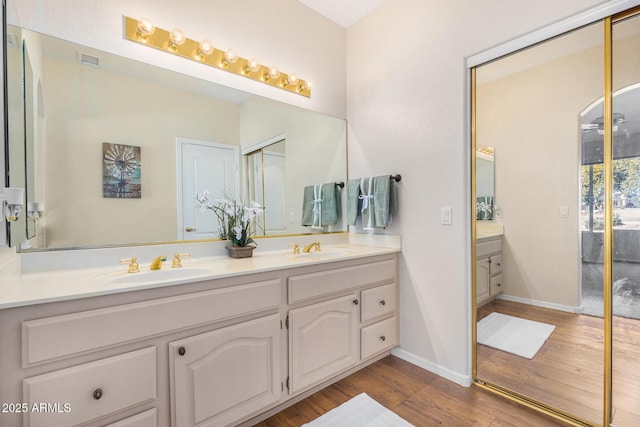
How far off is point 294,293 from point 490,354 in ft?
4.22

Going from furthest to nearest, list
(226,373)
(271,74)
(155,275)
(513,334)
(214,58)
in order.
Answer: (271,74), (214,58), (513,334), (155,275), (226,373)

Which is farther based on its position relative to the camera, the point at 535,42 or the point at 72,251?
the point at 535,42

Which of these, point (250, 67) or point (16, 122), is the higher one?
point (250, 67)

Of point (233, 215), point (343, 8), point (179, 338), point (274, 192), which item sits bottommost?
point (179, 338)

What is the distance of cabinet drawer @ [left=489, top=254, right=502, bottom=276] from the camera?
6.02 ft

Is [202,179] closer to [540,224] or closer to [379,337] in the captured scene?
[379,337]

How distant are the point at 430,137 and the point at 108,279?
1.99 meters

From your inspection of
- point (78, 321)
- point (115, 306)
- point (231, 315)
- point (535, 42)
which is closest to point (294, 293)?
point (231, 315)

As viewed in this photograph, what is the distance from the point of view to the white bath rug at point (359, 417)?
1522 millimetres

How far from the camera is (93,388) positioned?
1.06m

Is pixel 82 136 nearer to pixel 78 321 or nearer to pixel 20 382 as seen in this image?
pixel 78 321

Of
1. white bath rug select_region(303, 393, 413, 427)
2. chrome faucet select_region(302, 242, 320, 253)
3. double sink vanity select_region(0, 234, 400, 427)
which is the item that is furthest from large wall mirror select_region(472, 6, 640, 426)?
chrome faucet select_region(302, 242, 320, 253)

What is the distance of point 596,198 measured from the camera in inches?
57.3

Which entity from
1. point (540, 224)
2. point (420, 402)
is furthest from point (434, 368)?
point (540, 224)
